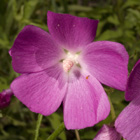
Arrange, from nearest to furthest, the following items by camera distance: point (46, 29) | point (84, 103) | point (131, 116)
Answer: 1. point (131, 116)
2. point (84, 103)
3. point (46, 29)

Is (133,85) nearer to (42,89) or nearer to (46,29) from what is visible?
(42,89)

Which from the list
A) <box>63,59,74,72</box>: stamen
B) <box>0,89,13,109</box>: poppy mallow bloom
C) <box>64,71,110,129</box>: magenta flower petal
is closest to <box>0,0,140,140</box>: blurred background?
<box>0,89,13,109</box>: poppy mallow bloom

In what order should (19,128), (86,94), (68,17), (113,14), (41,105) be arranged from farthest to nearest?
(19,128), (113,14), (86,94), (41,105), (68,17)

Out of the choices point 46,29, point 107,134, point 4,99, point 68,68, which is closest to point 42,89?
point 68,68

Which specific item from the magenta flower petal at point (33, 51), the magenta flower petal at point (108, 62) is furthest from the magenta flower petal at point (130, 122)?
the magenta flower petal at point (33, 51)

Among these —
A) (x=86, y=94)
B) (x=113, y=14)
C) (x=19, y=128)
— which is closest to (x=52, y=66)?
(x=86, y=94)

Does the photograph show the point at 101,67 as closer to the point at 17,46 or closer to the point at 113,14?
the point at 17,46

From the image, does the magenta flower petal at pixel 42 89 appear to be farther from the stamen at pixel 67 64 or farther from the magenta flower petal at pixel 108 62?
the magenta flower petal at pixel 108 62
